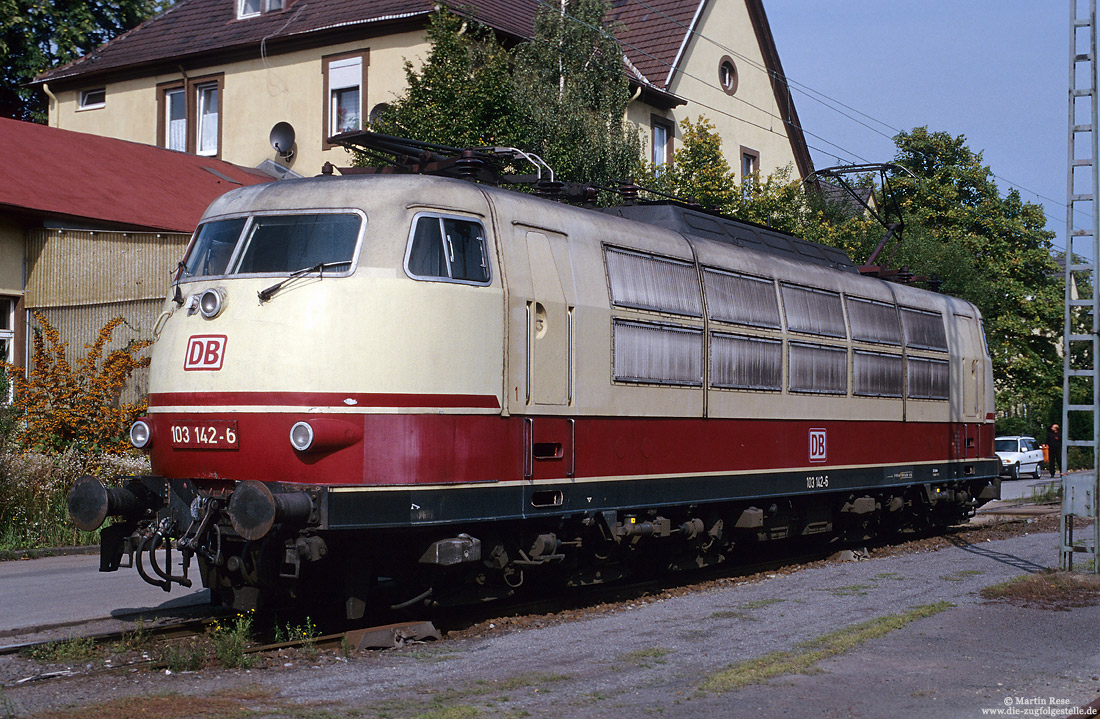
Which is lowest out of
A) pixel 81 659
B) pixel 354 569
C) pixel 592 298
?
pixel 81 659

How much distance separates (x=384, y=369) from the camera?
9055 millimetres

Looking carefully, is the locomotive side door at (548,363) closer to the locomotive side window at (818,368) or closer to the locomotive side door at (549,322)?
the locomotive side door at (549,322)

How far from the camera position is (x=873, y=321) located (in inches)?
634

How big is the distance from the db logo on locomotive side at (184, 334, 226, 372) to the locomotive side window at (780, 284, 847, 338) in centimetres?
702

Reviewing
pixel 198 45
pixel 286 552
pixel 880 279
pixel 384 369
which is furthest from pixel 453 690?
pixel 198 45

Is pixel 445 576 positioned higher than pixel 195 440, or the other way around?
pixel 195 440

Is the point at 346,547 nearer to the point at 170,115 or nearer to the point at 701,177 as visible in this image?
the point at 701,177

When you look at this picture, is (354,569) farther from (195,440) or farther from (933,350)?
(933,350)

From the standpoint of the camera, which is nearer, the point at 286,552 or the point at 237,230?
the point at 286,552

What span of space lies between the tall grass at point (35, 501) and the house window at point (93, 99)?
1879cm

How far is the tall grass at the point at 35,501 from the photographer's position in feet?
51.6

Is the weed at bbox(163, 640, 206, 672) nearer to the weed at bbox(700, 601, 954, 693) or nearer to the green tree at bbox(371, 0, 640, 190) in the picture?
the weed at bbox(700, 601, 954, 693)

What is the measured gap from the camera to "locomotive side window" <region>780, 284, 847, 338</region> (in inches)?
559

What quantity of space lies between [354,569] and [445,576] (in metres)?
0.99
